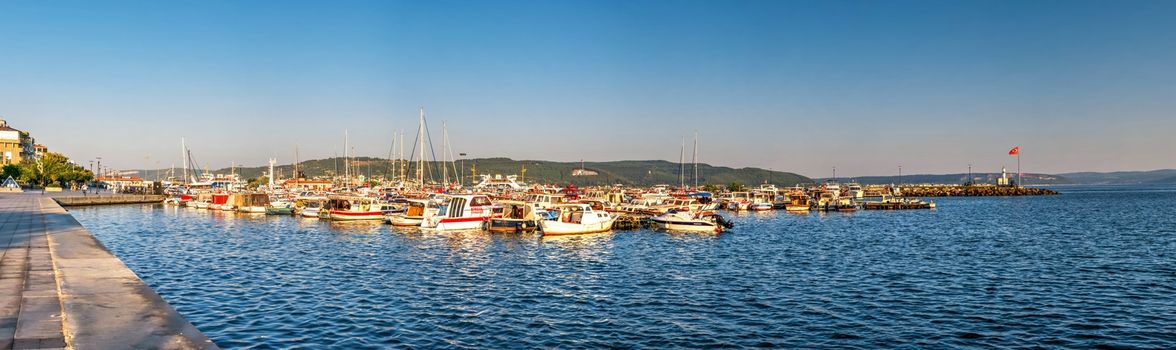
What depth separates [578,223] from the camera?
54531 millimetres

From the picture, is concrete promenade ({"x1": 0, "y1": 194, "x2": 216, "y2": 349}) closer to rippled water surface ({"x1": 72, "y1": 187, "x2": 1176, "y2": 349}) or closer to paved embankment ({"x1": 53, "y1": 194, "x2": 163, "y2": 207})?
rippled water surface ({"x1": 72, "y1": 187, "x2": 1176, "y2": 349})

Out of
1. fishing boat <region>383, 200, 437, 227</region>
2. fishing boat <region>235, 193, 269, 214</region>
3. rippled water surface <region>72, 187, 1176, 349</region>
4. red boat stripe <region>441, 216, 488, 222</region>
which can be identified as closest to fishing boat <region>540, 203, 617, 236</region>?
rippled water surface <region>72, 187, 1176, 349</region>

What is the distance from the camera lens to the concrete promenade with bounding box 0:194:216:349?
11.8m

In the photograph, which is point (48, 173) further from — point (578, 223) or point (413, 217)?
point (578, 223)

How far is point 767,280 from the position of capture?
3094 cm

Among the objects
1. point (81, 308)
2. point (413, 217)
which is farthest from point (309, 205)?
point (81, 308)

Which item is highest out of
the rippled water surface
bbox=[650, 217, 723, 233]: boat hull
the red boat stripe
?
the red boat stripe

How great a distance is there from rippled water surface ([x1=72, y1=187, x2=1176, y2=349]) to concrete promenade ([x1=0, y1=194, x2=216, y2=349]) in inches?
116

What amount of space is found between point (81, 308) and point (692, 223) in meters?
49.2

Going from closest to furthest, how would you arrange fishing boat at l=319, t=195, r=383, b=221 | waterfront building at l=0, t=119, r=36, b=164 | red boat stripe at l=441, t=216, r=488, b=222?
1. red boat stripe at l=441, t=216, r=488, b=222
2. fishing boat at l=319, t=195, r=383, b=221
3. waterfront building at l=0, t=119, r=36, b=164

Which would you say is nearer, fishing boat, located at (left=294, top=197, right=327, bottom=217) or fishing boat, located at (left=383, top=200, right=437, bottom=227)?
fishing boat, located at (left=383, top=200, right=437, bottom=227)

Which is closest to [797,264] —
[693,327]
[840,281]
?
[840,281]

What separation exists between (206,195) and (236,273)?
82927 millimetres

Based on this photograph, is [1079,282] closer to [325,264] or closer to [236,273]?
[325,264]
